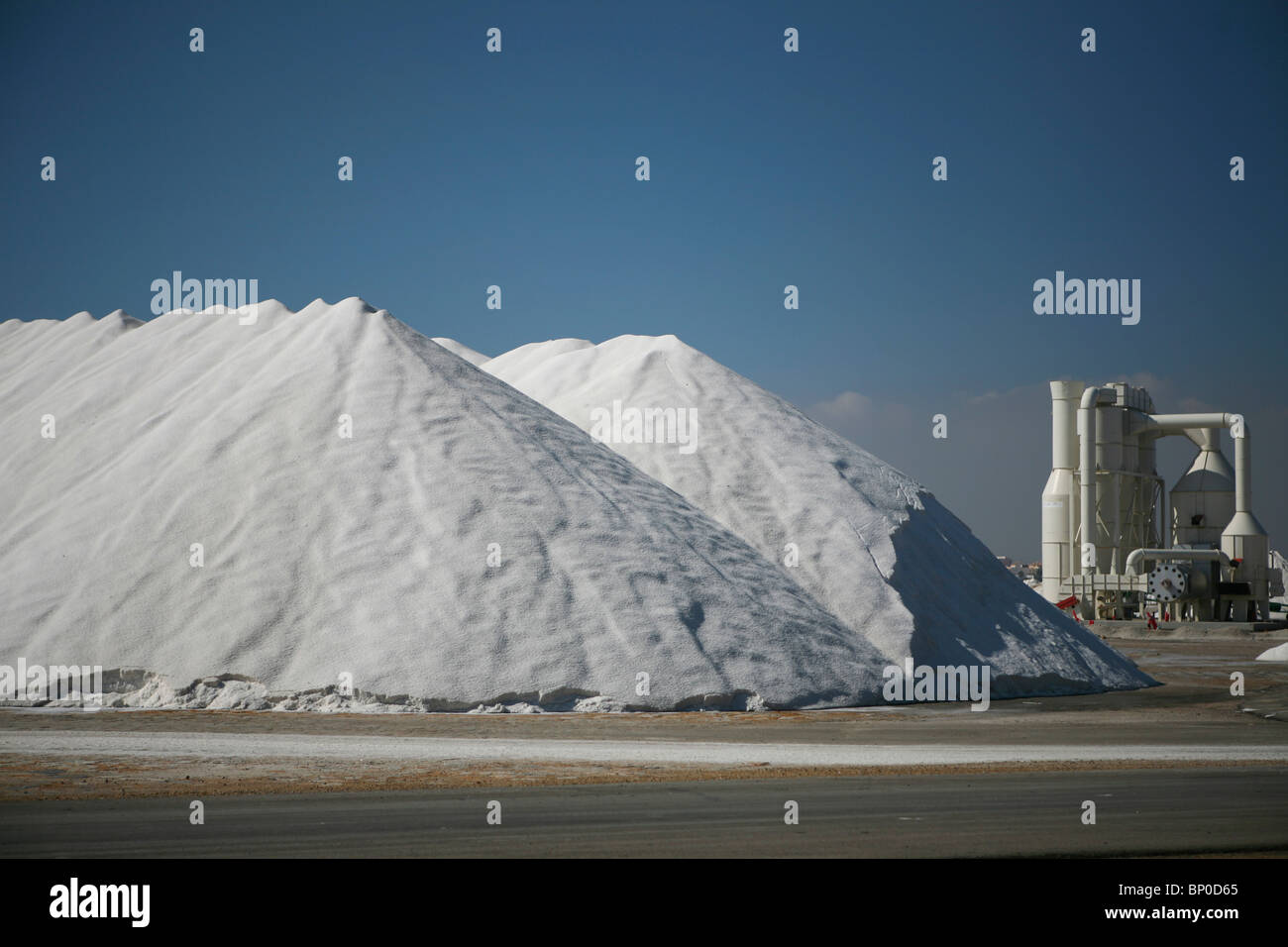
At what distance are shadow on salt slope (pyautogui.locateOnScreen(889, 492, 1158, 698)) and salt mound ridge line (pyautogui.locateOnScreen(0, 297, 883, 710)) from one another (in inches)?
98.0

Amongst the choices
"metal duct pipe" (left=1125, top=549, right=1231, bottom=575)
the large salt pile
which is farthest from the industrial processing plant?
the large salt pile

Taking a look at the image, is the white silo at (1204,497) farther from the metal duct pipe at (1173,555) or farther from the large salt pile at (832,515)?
the large salt pile at (832,515)

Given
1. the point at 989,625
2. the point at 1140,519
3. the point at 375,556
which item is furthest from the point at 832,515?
the point at 1140,519

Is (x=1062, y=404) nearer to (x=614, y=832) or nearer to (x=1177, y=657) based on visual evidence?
(x=1177, y=657)

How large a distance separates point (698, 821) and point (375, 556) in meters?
13.6

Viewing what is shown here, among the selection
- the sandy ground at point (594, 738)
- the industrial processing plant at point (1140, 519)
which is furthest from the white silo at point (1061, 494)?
the sandy ground at point (594, 738)

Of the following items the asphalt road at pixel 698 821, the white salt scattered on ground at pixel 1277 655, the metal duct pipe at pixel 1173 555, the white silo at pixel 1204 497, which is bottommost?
the white salt scattered on ground at pixel 1277 655

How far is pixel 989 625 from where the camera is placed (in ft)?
87.0

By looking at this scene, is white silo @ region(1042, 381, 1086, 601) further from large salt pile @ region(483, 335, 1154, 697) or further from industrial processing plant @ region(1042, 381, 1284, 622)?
large salt pile @ region(483, 335, 1154, 697)

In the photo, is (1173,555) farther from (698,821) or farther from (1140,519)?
(698,821)

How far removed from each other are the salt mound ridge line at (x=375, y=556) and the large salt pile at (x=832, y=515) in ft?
6.92

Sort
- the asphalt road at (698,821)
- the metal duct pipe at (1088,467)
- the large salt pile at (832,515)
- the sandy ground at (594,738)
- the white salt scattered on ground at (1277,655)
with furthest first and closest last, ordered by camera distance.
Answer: the metal duct pipe at (1088,467), the white salt scattered on ground at (1277,655), the large salt pile at (832,515), the sandy ground at (594,738), the asphalt road at (698,821)

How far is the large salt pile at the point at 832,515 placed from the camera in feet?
84.1

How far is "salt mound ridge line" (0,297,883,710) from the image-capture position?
20359mm
